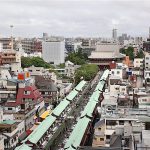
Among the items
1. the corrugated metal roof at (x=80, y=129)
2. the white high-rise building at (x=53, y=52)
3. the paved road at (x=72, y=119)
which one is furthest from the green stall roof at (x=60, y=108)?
the white high-rise building at (x=53, y=52)

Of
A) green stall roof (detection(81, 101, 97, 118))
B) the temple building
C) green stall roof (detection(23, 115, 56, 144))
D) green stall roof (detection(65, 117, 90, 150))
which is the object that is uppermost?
the temple building

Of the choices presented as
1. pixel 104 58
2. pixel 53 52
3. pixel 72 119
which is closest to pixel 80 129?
pixel 72 119

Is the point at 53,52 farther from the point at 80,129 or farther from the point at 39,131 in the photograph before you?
the point at 80,129

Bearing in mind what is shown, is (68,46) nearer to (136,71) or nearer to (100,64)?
(100,64)

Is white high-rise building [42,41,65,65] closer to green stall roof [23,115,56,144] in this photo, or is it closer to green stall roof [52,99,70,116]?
green stall roof [52,99,70,116]

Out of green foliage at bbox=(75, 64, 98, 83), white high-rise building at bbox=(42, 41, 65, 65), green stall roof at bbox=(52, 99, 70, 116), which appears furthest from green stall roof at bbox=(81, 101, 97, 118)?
white high-rise building at bbox=(42, 41, 65, 65)

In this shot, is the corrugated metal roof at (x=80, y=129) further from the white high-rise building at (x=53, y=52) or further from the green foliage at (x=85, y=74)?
the white high-rise building at (x=53, y=52)
